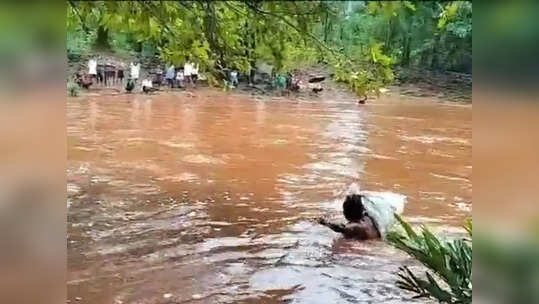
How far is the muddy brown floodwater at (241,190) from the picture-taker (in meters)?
1.49

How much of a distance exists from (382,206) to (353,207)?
15 cm

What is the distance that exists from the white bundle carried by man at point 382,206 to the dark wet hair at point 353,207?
0.01 m

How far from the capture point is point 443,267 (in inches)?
43.1

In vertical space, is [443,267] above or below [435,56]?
below

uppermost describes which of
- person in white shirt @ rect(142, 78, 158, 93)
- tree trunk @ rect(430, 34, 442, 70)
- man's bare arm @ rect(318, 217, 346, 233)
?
tree trunk @ rect(430, 34, 442, 70)

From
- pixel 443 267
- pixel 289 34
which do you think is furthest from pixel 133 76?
pixel 443 267

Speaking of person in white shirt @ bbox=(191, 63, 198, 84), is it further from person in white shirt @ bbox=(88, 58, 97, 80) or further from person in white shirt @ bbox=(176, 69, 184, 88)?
person in white shirt @ bbox=(88, 58, 97, 80)

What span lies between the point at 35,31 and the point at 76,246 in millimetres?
975

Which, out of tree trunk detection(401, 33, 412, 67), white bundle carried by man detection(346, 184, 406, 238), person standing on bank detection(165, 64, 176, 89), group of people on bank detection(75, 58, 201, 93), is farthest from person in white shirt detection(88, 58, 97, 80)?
white bundle carried by man detection(346, 184, 406, 238)

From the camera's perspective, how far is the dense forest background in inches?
33.2

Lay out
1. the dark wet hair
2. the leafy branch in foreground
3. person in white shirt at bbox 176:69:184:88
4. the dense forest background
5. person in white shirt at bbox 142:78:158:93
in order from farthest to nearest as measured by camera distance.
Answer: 1. the dark wet hair
2. person in white shirt at bbox 142:78:158:93
3. person in white shirt at bbox 176:69:184:88
4. the leafy branch in foreground
5. the dense forest background

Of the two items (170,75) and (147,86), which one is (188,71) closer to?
(170,75)

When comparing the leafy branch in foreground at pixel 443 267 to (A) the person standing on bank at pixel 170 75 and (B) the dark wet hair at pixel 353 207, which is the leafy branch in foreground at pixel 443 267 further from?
(A) the person standing on bank at pixel 170 75

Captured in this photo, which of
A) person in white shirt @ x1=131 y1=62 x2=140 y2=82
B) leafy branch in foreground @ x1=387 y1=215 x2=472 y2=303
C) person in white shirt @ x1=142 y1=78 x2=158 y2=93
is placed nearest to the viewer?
leafy branch in foreground @ x1=387 y1=215 x2=472 y2=303
